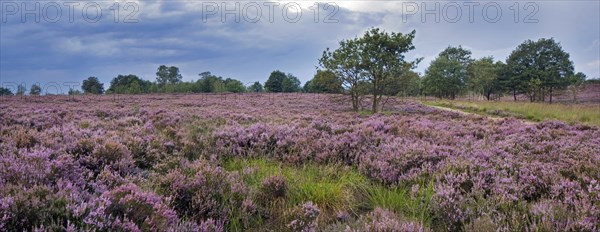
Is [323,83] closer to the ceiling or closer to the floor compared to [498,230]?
closer to the ceiling

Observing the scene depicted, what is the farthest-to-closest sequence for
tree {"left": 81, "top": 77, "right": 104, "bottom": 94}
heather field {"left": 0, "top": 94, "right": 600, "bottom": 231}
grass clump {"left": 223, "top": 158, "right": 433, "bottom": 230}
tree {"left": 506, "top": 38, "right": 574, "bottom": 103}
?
1. tree {"left": 81, "top": 77, "right": 104, "bottom": 94}
2. tree {"left": 506, "top": 38, "right": 574, "bottom": 103}
3. grass clump {"left": 223, "top": 158, "right": 433, "bottom": 230}
4. heather field {"left": 0, "top": 94, "right": 600, "bottom": 231}

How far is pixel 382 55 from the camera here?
820 inches

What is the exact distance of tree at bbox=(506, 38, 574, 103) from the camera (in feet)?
146

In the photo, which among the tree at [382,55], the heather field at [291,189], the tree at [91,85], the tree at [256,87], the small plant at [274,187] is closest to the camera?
the heather field at [291,189]

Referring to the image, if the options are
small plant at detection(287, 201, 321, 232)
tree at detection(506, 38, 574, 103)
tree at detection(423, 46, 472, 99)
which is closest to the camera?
small plant at detection(287, 201, 321, 232)

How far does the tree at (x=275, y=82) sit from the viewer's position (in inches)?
3612

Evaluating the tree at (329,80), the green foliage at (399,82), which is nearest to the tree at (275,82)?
the tree at (329,80)

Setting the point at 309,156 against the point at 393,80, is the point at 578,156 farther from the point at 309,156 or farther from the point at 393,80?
the point at 393,80

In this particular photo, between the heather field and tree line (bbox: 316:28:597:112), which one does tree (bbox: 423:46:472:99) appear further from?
the heather field

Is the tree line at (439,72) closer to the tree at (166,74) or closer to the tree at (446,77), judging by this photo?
the tree at (446,77)

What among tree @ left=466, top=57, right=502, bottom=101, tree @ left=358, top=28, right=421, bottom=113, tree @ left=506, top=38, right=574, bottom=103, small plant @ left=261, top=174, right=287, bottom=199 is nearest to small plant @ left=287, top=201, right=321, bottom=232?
small plant @ left=261, top=174, right=287, bottom=199

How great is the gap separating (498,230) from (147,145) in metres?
5.31

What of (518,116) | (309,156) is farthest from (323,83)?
(309,156)

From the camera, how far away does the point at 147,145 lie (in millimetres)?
5422
